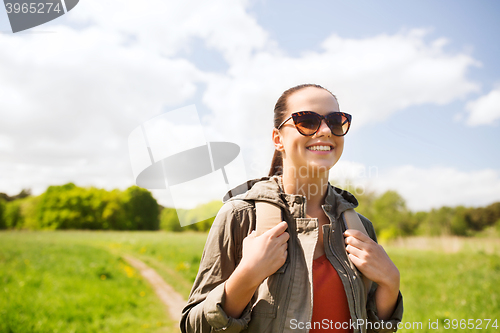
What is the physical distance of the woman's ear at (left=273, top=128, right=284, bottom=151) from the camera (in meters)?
1.95

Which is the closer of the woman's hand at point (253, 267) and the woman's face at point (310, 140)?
the woman's hand at point (253, 267)

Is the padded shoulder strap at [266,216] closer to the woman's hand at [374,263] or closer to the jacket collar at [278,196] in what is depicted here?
the jacket collar at [278,196]

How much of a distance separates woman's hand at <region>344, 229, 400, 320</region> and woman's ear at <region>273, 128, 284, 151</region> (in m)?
0.68

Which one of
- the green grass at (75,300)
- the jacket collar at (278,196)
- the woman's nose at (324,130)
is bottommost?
the green grass at (75,300)

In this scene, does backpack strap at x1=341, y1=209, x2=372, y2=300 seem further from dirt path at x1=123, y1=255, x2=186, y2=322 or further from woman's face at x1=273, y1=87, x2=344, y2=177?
dirt path at x1=123, y1=255, x2=186, y2=322

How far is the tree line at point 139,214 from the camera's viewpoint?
3569cm

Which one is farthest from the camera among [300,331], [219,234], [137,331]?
[137,331]

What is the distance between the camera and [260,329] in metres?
1.48

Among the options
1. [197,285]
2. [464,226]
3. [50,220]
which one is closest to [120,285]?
[197,285]

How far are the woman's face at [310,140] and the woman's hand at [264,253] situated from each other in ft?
1.40

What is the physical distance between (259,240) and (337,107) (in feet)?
3.20

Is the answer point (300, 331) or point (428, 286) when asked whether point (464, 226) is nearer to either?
point (428, 286)

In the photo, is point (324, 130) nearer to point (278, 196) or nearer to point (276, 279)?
point (278, 196)

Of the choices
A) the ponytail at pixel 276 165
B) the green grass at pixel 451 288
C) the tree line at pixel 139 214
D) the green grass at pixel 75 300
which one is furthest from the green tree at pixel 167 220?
the ponytail at pixel 276 165
